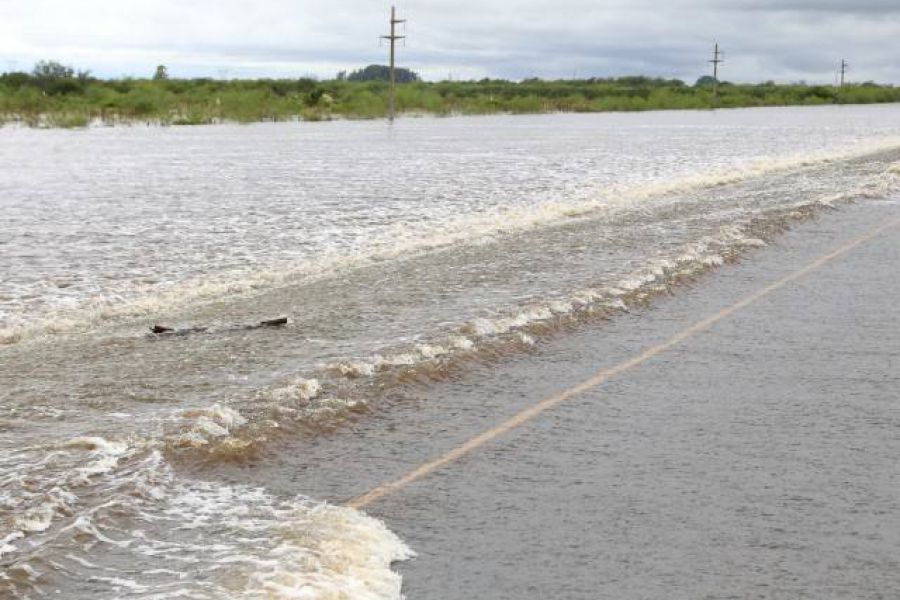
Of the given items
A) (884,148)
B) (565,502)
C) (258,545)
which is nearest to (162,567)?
(258,545)

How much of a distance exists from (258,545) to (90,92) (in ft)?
281

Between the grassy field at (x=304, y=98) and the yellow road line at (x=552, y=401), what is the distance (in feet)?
184

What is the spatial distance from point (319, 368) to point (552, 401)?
193cm

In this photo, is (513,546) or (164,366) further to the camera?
(164,366)

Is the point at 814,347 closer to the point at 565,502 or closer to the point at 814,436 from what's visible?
the point at 814,436

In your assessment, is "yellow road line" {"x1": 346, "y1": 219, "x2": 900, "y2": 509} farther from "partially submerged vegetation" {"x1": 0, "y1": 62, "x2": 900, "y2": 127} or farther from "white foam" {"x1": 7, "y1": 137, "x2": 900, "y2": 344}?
"partially submerged vegetation" {"x1": 0, "y1": 62, "x2": 900, "y2": 127}

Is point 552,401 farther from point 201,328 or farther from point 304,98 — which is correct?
point 304,98

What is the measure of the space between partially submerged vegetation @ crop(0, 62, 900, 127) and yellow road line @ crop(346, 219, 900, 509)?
2211 inches

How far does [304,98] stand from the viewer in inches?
4063

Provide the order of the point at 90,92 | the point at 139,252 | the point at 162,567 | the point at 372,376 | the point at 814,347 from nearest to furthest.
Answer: the point at 162,567
the point at 372,376
the point at 814,347
the point at 139,252
the point at 90,92

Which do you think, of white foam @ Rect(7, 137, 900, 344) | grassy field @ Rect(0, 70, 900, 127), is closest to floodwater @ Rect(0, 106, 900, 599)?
white foam @ Rect(7, 137, 900, 344)

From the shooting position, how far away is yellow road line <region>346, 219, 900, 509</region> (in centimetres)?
710

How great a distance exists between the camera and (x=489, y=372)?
10.1 metres

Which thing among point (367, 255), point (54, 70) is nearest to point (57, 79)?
point (54, 70)
